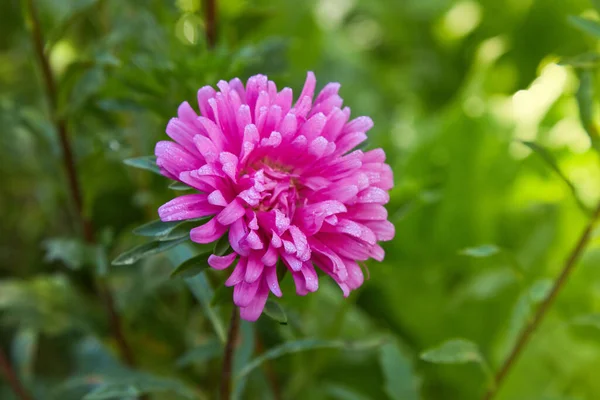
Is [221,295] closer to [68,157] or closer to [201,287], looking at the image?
[201,287]

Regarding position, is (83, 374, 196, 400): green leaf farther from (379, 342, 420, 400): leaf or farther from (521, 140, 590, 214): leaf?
(521, 140, 590, 214): leaf

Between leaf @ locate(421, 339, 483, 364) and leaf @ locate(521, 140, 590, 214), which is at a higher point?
leaf @ locate(521, 140, 590, 214)

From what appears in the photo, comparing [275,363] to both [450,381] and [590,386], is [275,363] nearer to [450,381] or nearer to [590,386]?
[450,381]

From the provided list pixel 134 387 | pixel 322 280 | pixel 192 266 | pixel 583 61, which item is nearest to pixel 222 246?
pixel 192 266

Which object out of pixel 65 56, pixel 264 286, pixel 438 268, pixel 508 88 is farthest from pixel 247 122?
pixel 508 88

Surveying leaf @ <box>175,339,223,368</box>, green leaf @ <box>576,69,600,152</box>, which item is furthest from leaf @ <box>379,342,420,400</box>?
green leaf @ <box>576,69,600,152</box>
